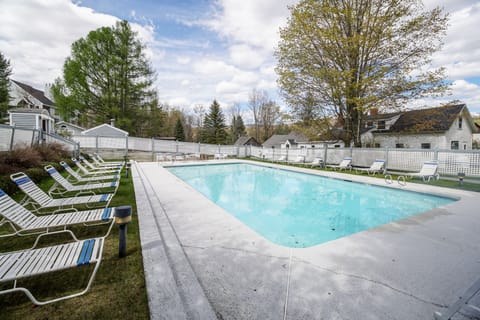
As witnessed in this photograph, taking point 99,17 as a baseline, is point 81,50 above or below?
below

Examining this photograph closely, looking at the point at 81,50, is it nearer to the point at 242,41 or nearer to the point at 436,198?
the point at 242,41

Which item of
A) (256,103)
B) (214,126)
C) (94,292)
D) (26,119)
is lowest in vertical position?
(94,292)

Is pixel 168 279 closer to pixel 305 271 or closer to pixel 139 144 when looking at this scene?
pixel 305 271

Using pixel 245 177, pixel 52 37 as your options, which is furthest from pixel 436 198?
pixel 52 37

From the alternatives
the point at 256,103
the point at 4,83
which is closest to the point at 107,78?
the point at 4,83

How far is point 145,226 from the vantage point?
361cm

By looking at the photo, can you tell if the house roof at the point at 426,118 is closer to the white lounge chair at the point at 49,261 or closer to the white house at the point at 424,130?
the white house at the point at 424,130

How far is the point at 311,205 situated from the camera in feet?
22.3

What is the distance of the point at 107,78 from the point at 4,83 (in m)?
10.8

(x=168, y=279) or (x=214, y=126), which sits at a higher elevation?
(x=214, y=126)

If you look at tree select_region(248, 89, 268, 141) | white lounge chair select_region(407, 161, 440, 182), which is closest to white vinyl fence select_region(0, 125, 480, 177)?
white lounge chair select_region(407, 161, 440, 182)

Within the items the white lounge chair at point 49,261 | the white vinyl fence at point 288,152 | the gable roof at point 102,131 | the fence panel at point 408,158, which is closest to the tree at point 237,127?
the white vinyl fence at point 288,152

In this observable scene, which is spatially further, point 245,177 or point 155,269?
point 245,177

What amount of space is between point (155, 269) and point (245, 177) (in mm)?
9391
